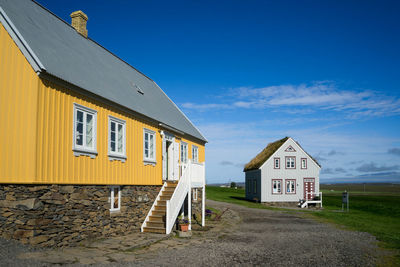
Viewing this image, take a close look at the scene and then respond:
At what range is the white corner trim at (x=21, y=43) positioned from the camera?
1096 cm

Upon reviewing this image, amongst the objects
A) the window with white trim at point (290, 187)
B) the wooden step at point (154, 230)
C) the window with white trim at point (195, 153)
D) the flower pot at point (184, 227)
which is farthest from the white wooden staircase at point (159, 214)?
the window with white trim at point (290, 187)

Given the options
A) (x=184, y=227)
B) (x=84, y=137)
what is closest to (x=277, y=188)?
(x=184, y=227)

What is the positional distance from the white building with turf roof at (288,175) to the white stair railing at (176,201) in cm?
2189

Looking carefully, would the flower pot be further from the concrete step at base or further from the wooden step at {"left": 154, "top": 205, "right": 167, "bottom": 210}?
the wooden step at {"left": 154, "top": 205, "right": 167, "bottom": 210}

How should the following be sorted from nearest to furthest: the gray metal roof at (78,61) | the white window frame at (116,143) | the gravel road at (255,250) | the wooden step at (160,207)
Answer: the gravel road at (255,250), the gray metal roof at (78,61), the white window frame at (116,143), the wooden step at (160,207)

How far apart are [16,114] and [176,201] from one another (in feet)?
26.8

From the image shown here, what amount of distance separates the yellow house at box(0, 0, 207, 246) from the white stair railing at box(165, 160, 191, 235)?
44 millimetres

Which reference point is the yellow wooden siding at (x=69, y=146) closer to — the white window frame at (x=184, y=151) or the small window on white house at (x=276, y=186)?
the white window frame at (x=184, y=151)

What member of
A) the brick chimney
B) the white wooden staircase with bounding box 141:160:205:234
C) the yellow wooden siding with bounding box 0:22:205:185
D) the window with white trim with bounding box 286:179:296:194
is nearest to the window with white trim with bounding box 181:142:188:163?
the white wooden staircase with bounding box 141:160:205:234

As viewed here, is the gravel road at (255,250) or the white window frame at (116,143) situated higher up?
the white window frame at (116,143)

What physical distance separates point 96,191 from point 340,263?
28.9ft

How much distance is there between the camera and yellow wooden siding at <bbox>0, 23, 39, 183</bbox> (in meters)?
10.9

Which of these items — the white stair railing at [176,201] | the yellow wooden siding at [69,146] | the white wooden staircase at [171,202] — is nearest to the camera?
the yellow wooden siding at [69,146]

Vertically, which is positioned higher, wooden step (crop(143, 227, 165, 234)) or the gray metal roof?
the gray metal roof
